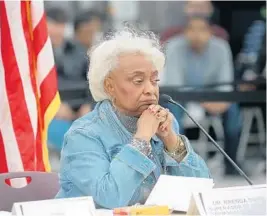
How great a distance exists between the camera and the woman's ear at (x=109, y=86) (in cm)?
316

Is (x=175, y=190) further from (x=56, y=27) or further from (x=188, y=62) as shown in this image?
(x=56, y=27)

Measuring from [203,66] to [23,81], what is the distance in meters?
3.62

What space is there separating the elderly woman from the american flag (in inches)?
35.7

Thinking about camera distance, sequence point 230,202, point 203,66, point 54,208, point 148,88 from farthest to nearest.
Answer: point 203,66
point 148,88
point 230,202
point 54,208

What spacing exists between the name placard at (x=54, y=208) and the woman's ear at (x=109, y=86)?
2.58 feet

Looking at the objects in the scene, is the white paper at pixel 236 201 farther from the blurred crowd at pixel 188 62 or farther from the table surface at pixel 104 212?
the blurred crowd at pixel 188 62

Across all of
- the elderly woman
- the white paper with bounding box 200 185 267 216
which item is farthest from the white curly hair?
the white paper with bounding box 200 185 267 216

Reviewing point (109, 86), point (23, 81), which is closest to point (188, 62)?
point (23, 81)

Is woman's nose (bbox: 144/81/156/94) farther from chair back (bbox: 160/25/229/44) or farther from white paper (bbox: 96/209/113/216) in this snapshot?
chair back (bbox: 160/25/229/44)

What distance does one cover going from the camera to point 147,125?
9.93 feet

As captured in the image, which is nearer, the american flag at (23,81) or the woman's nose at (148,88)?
the woman's nose at (148,88)

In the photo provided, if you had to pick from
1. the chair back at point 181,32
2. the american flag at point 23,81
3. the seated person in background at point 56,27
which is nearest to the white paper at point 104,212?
the american flag at point 23,81

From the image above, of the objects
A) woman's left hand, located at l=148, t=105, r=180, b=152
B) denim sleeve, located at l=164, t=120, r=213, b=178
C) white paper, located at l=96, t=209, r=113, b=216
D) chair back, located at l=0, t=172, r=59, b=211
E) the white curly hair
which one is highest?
the white curly hair

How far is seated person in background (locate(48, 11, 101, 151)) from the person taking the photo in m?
6.96
